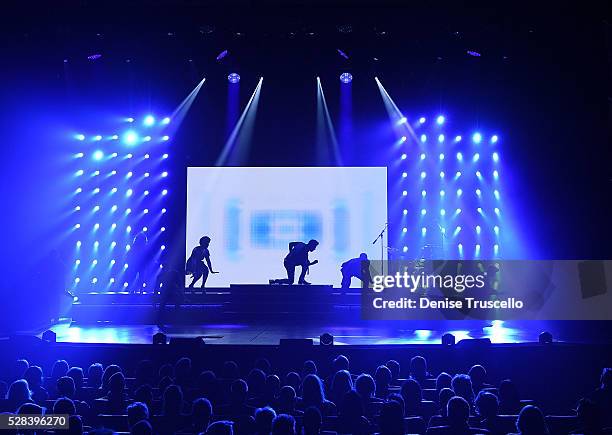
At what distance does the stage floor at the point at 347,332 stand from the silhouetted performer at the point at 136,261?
378cm

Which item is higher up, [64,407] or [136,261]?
[136,261]

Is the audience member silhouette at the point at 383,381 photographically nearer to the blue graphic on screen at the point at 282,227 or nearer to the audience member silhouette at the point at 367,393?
the audience member silhouette at the point at 367,393

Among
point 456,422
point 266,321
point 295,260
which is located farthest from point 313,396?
Answer: point 295,260

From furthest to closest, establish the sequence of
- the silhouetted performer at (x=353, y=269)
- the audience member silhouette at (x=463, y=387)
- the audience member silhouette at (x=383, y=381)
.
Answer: the silhouetted performer at (x=353, y=269) < the audience member silhouette at (x=383, y=381) < the audience member silhouette at (x=463, y=387)

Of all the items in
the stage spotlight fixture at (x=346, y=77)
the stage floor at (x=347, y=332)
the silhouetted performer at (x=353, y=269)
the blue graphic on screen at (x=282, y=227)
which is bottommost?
the stage floor at (x=347, y=332)

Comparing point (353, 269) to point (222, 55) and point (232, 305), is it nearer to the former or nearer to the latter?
point (232, 305)

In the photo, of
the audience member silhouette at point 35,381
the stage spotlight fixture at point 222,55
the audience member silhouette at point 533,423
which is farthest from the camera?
the stage spotlight fixture at point 222,55

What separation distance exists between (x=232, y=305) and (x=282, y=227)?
318 centimetres

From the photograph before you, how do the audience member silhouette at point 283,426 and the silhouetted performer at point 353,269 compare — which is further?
the silhouetted performer at point 353,269

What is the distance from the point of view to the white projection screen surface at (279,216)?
13750mm

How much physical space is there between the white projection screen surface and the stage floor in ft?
10.9

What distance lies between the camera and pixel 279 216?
1402 centimetres

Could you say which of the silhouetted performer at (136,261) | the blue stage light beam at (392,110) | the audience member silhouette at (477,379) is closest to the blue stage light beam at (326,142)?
the blue stage light beam at (392,110)

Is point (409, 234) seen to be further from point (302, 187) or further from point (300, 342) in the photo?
point (300, 342)
